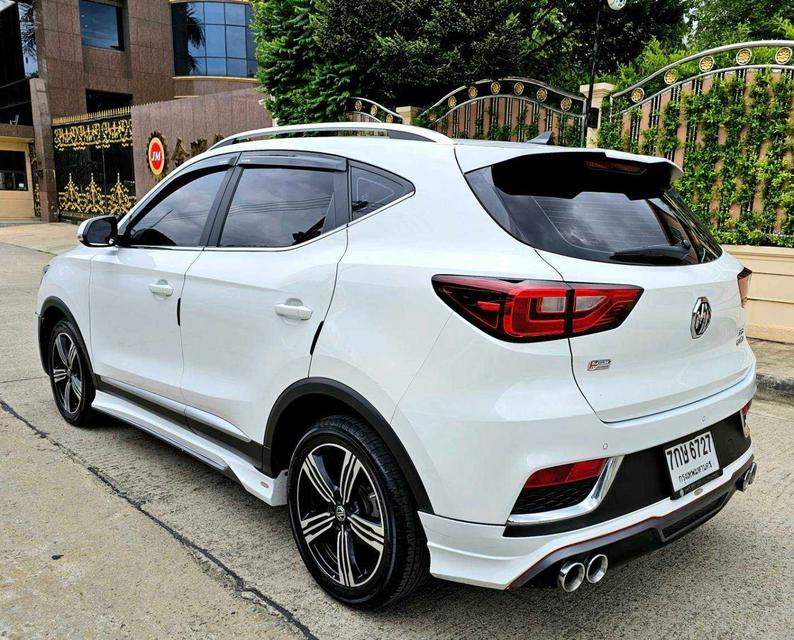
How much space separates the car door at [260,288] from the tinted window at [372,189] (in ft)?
0.20

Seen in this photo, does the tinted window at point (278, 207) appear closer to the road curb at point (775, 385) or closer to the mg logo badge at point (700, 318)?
the mg logo badge at point (700, 318)

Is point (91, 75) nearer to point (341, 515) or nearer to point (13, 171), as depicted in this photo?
point (13, 171)

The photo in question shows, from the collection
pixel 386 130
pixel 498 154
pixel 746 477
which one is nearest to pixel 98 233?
pixel 386 130

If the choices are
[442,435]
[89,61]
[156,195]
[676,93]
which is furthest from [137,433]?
[89,61]

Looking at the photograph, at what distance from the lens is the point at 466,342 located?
2.06m

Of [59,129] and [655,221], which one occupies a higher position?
[59,129]

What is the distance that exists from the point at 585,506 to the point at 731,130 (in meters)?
6.27

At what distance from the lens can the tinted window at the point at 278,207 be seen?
275cm

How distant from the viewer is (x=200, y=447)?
3.22 meters

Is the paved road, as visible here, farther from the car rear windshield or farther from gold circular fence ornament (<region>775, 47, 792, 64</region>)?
gold circular fence ornament (<region>775, 47, 792, 64</region>)

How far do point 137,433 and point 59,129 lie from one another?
22774 mm

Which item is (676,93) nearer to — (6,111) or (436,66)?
(436,66)

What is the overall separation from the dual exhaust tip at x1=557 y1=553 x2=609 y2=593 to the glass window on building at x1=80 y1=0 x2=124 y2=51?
3112 centimetres

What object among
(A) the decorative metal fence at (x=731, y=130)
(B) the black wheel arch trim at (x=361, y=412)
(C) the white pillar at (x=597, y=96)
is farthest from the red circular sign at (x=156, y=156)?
(B) the black wheel arch trim at (x=361, y=412)
